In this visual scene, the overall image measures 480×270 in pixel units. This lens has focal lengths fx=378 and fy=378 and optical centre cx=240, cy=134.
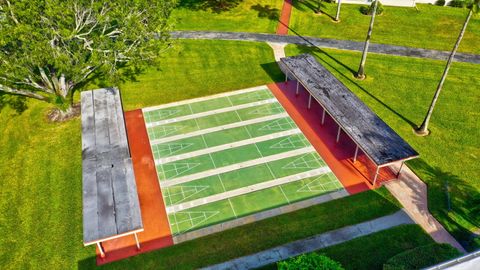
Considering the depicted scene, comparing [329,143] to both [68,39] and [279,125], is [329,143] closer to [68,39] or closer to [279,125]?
[279,125]

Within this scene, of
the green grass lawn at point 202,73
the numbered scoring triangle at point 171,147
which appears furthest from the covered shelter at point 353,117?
the numbered scoring triangle at point 171,147

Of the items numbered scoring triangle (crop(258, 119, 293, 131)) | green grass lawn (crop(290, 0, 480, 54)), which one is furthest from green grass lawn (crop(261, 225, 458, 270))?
green grass lawn (crop(290, 0, 480, 54))

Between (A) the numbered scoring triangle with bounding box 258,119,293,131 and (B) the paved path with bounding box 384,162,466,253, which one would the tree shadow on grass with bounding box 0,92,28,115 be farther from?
(B) the paved path with bounding box 384,162,466,253

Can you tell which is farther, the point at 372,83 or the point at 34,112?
the point at 372,83

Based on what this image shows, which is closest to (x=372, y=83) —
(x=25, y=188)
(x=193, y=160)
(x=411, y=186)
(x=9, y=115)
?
(x=411, y=186)

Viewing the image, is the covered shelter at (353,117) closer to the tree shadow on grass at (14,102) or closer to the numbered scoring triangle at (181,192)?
the numbered scoring triangle at (181,192)

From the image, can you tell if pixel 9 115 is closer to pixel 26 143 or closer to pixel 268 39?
pixel 26 143
